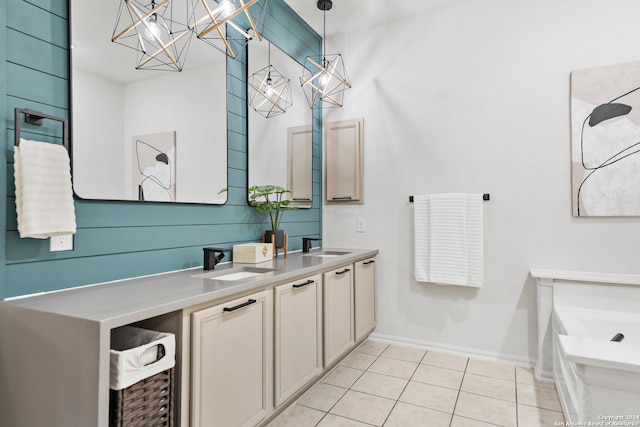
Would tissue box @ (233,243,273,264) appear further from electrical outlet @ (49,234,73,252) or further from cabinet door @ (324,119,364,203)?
cabinet door @ (324,119,364,203)

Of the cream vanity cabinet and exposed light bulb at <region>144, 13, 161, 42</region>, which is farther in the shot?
exposed light bulb at <region>144, 13, 161, 42</region>

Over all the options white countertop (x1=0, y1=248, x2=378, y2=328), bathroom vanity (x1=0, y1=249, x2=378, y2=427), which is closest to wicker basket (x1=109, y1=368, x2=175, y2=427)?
bathroom vanity (x1=0, y1=249, x2=378, y2=427)

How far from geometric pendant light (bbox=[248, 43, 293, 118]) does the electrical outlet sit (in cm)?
150

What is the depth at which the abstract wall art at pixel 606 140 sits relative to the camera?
237 centimetres

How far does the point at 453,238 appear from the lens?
2844mm

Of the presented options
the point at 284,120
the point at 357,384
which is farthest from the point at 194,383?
the point at 284,120

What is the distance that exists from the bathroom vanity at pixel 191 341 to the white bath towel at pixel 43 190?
27 cm

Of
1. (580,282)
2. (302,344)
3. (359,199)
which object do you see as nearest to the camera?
(302,344)

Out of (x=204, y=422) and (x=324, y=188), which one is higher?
(x=324, y=188)

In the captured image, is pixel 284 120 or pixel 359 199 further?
pixel 359 199

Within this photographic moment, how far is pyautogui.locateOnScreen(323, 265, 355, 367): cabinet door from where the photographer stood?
2.40 m

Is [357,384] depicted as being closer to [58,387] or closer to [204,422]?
[204,422]

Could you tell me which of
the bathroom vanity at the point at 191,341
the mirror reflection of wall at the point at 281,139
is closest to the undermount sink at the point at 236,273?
the bathroom vanity at the point at 191,341

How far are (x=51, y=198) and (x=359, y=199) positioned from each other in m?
2.39
